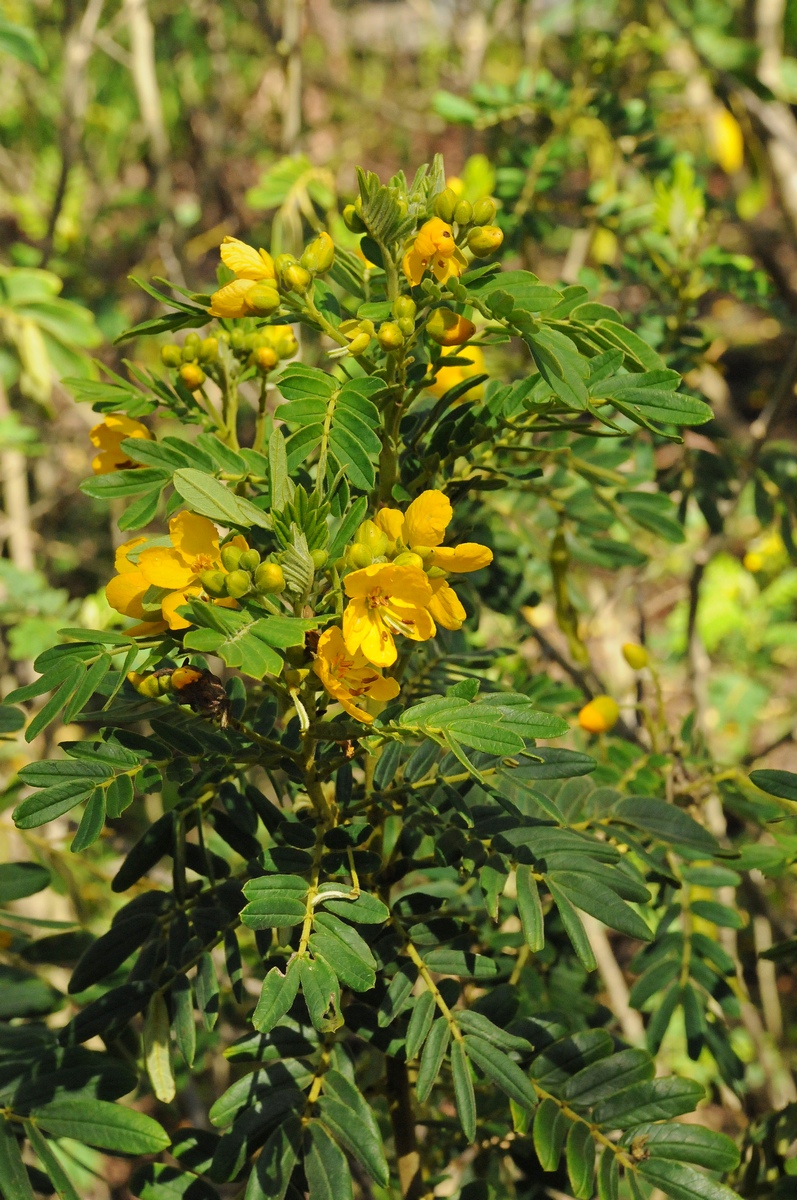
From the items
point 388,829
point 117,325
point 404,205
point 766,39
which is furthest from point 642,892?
point 117,325

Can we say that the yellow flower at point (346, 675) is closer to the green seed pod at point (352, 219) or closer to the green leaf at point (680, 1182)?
the green seed pod at point (352, 219)

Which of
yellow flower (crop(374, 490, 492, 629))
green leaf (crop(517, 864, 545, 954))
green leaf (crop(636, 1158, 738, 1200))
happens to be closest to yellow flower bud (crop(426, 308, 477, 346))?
yellow flower (crop(374, 490, 492, 629))

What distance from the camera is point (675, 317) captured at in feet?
4.07

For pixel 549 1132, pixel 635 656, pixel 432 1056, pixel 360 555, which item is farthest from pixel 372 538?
pixel 635 656

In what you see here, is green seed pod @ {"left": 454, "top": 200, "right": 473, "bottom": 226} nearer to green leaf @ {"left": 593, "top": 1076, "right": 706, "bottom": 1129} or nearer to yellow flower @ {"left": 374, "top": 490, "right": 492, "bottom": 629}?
yellow flower @ {"left": 374, "top": 490, "right": 492, "bottom": 629}

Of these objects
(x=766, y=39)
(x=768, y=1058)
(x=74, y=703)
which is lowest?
(x=768, y=1058)

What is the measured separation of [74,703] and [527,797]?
1.16 feet

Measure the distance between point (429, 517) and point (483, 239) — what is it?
20 cm

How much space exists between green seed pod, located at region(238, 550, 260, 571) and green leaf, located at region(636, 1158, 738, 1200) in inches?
19.7

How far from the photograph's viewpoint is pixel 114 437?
778mm

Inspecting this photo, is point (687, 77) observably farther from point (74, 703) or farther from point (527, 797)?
point (74, 703)

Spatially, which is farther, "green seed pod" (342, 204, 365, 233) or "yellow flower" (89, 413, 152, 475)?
"yellow flower" (89, 413, 152, 475)

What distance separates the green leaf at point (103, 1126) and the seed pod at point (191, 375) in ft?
1.81

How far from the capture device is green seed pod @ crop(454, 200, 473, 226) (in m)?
0.65
